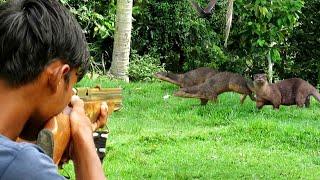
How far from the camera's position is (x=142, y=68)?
13.5 meters

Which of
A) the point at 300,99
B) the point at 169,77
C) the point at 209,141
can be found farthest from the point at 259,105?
the point at 209,141

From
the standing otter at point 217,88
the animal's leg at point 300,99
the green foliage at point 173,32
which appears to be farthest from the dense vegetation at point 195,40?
the standing otter at point 217,88

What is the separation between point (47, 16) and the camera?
1378 mm

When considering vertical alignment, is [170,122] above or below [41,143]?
below

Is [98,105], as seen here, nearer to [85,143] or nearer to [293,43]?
[85,143]

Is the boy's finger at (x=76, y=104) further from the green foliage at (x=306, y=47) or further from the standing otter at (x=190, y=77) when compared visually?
the green foliage at (x=306, y=47)

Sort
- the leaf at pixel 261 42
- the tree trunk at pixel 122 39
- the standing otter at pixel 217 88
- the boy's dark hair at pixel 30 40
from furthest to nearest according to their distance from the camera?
1. the tree trunk at pixel 122 39
2. the leaf at pixel 261 42
3. the standing otter at pixel 217 88
4. the boy's dark hair at pixel 30 40

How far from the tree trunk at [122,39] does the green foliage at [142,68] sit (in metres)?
0.42

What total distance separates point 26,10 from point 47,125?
0.98 feet

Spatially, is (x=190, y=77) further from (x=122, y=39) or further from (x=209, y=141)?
(x=209, y=141)

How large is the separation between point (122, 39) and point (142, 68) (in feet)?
4.45

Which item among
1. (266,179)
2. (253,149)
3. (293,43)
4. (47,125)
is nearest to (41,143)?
(47,125)

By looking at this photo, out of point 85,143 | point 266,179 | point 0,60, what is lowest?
point 266,179

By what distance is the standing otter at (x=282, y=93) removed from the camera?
32.0 ft
